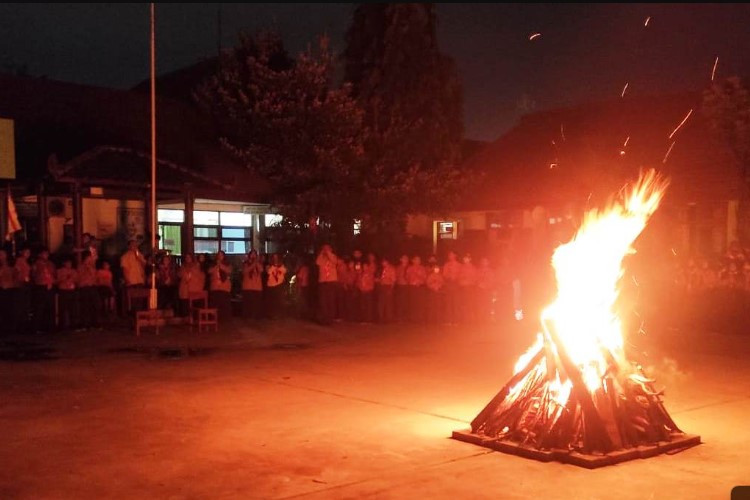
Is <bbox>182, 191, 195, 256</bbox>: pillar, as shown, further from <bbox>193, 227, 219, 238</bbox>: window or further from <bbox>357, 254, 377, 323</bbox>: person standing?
<bbox>193, 227, 219, 238</bbox>: window

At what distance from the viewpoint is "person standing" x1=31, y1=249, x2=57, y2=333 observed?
54.3ft

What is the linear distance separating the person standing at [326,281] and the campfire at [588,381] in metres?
11.2

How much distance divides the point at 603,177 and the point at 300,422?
13.9 metres

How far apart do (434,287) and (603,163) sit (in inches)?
259

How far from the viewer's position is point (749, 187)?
22.3m

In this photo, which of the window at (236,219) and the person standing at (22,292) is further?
the window at (236,219)

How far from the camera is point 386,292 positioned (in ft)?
64.1

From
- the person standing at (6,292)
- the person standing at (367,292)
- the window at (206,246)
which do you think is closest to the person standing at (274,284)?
the person standing at (367,292)

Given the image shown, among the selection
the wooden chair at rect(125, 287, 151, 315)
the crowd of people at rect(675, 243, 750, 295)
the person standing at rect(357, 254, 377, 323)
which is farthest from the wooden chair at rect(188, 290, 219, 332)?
the crowd of people at rect(675, 243, 750, 295)

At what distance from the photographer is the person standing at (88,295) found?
17078 millimetres

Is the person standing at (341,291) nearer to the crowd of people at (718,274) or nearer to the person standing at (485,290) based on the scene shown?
the person standing at (485,290)

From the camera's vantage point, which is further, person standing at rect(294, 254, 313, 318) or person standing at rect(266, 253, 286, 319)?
person standing at rect(294, 254, 313, 318)

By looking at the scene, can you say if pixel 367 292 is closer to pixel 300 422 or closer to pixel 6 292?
pixel 6 292

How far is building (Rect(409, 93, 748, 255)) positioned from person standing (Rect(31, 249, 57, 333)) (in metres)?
11.5
